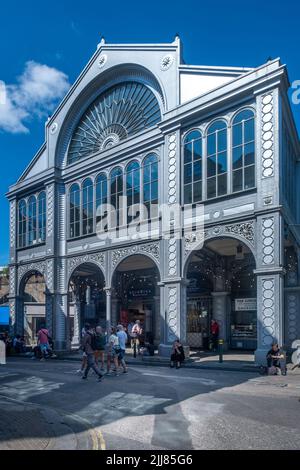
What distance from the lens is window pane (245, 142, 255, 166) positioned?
56.3ft

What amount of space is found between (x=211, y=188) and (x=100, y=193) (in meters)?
7.32

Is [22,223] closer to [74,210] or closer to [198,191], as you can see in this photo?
[74,210]

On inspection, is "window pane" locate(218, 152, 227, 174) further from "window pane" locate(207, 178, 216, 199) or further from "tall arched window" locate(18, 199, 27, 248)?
"tall arched window" locate(18, 199, 27, 248)

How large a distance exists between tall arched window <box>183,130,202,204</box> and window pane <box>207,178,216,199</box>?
42 cm

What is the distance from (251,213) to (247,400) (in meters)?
8.67

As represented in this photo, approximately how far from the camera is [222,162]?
1814cm

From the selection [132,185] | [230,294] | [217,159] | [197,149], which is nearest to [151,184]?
[132,185]

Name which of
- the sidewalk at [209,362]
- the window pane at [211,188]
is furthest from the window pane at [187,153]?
the sidewalk at [209,362]

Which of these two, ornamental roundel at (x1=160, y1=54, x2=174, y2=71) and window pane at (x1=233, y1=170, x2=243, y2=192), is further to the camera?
ornamental roundel at (x1=160, y1=54, x2=174, y2=71)

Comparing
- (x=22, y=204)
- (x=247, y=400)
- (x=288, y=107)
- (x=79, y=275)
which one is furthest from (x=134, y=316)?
(x=247, y=400)

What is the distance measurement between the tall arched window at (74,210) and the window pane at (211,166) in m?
9.09

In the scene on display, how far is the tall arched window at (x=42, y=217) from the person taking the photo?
87.4ft

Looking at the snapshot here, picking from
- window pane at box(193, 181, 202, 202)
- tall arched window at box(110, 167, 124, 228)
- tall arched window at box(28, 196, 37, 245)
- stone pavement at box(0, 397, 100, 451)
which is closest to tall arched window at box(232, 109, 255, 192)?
window pane at box(193, 181, 202, 202)

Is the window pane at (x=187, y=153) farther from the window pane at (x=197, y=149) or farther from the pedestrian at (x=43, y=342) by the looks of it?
the pedestrian at (x=43, y=342)
